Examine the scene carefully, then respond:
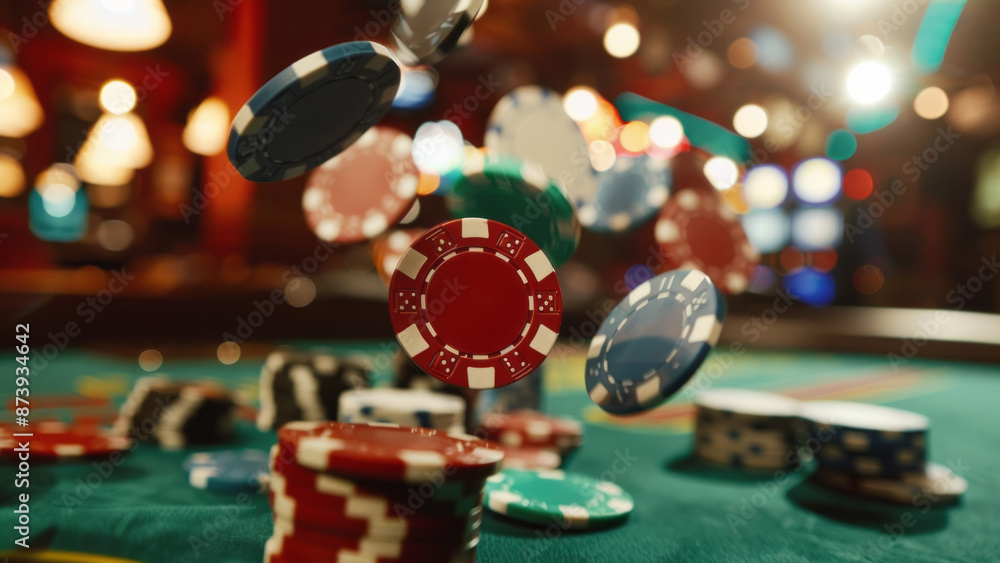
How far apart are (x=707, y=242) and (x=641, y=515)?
1.36 metres

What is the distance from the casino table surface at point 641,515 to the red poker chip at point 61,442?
39 millimetres

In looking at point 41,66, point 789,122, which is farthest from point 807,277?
point 41,66

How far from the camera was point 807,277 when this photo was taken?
1547 centimetres

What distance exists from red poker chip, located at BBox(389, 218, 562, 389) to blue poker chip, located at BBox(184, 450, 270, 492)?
70cm

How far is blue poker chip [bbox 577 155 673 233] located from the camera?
260cm

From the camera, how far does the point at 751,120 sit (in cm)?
1280

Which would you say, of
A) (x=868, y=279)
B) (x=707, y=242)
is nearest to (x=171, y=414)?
(x=707, y=242)

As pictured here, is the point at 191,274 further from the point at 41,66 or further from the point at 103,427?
the point at 103,427

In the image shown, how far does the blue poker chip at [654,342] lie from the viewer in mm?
1507

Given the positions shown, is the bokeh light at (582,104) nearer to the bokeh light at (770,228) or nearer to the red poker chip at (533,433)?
the red poker chip at (533,433)

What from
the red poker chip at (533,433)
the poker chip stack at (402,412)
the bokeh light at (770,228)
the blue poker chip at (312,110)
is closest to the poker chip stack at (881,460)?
the red poker chip at (533,433)

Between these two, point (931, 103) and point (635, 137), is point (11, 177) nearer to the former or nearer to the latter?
point (635, 137)

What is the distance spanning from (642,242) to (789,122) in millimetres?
3695

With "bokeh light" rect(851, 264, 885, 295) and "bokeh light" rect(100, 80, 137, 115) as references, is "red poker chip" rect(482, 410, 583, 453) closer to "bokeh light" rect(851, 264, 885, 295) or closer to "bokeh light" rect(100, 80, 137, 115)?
"bokeh light" rect(100, 80, 137, 115)
